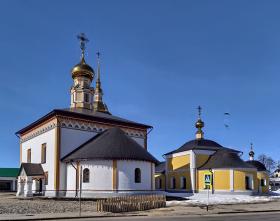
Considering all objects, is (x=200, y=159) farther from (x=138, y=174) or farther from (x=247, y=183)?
(x=138, y=174)

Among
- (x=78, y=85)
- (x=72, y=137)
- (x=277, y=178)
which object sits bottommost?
(x=277, y=178)

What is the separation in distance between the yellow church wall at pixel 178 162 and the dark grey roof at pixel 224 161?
2.35m

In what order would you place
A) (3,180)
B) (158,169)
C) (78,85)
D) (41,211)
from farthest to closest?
(3,180) → (158,169) → (78,85) → (41,211)

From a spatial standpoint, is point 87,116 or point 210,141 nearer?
point 87,116

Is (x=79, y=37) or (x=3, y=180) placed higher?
(x=79, y=37)

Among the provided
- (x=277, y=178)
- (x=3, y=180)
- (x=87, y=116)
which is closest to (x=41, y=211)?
(x=87, y=116)

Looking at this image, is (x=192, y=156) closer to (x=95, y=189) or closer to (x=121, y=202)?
(x=95, y=189)

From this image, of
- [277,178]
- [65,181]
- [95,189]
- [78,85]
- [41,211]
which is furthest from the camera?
[277,178]

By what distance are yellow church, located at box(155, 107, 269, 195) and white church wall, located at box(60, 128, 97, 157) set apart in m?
13.8

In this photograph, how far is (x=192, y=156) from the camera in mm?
48781

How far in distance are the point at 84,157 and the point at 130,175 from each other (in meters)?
4.32

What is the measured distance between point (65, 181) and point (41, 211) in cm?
1434

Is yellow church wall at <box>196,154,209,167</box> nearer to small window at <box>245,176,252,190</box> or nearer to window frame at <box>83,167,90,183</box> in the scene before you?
small window at <box>245,176,252,190</box>

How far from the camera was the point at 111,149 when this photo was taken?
3478 centimetres
